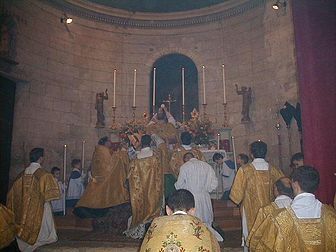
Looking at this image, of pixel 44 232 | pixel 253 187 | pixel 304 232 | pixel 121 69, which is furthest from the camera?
pixel 121 69

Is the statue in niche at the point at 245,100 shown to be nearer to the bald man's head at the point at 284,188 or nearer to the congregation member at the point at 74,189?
the congregation member at the point at 74,189

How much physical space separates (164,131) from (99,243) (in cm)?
405

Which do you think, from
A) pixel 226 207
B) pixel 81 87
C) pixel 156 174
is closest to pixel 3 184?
pixel 81 87

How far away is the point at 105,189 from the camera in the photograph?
7.28 metres

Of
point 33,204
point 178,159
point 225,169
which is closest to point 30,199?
point 33,204

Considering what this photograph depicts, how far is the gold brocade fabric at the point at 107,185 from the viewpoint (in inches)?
283

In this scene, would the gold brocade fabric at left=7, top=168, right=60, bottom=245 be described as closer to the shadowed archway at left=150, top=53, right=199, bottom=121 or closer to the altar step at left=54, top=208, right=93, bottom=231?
the altar step at left=54, top=208, right=93, bottom=231

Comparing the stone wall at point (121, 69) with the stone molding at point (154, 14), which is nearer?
the stone wall at point (121, 69)

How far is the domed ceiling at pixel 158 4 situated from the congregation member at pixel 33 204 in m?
8.49

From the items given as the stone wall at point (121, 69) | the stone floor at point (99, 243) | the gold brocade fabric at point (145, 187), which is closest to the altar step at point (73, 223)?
the stone floor at point (99, 243)

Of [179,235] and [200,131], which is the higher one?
[200,131]

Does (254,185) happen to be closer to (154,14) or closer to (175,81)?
(175,81)

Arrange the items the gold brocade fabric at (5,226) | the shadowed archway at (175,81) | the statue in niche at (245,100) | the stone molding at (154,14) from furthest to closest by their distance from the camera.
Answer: the shadowed archway at (175,81) < the stone molding at (154,14) < the statue in niche at (245,100) < the gold brocade fabric at (5,226)

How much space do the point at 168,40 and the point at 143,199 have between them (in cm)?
811
